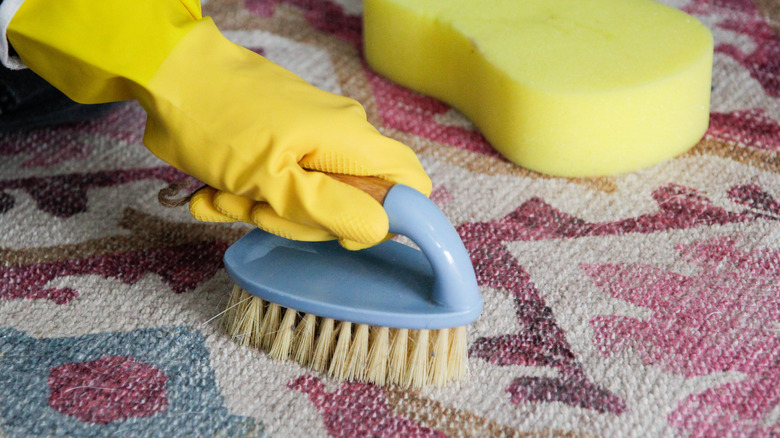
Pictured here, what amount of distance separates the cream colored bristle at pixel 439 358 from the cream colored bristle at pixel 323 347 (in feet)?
0.31

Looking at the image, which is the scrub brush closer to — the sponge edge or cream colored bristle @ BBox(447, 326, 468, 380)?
cream colored bristle @ BBox(447, 326, 468, 380)

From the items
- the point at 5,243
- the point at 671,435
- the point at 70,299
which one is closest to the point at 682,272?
the point at 671,435

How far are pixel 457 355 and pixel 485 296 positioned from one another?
0.12m

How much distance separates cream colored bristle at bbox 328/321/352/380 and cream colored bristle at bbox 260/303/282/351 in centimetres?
6

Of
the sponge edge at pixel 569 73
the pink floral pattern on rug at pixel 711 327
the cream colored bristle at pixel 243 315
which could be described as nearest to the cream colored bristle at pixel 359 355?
the cream colored bristle at pixel 243 315

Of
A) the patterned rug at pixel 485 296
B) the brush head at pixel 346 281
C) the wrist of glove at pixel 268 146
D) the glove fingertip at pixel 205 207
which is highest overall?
the wrist of glove at pixel 268 146

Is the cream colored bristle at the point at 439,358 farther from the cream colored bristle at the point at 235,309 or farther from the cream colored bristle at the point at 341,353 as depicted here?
the cream colored bristle at the point at 235,309

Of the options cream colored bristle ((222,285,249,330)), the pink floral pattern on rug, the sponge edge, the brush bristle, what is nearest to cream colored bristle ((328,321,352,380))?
the brush bristle

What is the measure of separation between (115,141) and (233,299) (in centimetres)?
42

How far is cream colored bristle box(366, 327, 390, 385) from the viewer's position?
2.37ft

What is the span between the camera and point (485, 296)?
0.85 metres

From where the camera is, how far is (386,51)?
1203 millimetres

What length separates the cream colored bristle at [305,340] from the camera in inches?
29.4

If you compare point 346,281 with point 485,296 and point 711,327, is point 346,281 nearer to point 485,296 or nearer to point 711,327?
point 485,296
